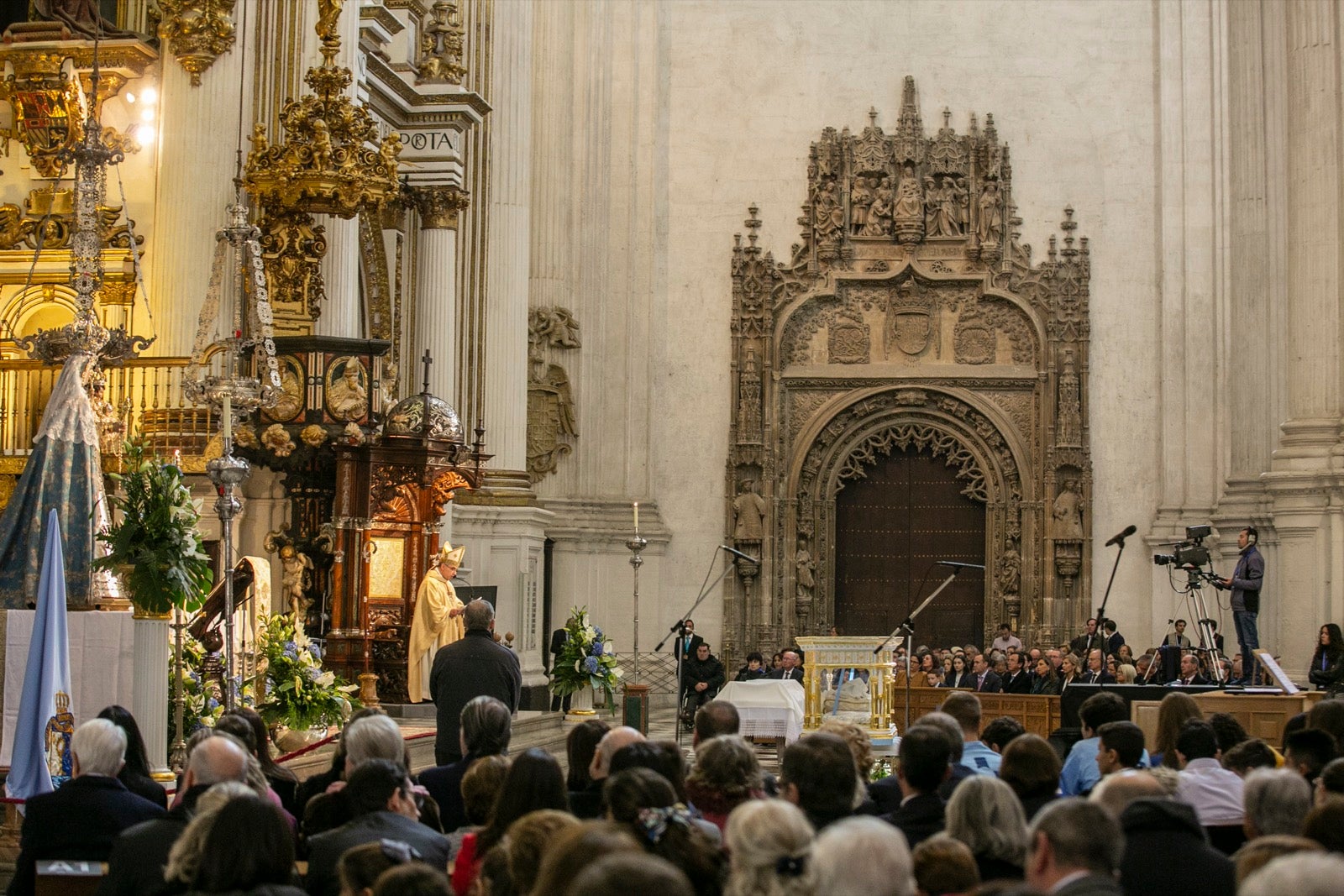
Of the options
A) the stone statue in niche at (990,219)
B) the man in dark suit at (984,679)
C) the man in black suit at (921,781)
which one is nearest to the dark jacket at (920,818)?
the man in black suit at (921,781)

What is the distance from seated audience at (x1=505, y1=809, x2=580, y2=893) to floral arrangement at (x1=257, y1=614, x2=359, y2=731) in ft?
25.1

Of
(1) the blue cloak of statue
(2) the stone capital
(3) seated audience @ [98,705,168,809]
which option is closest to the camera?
(3) seated audience @ [98,705,168,809]

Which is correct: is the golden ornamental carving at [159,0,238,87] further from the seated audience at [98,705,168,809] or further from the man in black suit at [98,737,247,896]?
the man in black suit at [98,737,247,896]

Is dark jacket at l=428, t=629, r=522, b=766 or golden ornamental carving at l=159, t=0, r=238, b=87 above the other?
golden ornamental carving at l=159, t=0, r=238, b=87

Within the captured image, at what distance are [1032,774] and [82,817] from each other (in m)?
3.24

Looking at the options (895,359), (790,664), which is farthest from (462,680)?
(895,359)

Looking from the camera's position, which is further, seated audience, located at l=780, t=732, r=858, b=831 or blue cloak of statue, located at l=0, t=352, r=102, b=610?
blue cloak of statue, located at l=0, t=352, r=102, b=610

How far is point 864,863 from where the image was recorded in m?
3.89

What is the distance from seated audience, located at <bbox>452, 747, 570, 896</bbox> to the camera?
5.42 metres

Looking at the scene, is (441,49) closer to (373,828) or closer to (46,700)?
(46,700)

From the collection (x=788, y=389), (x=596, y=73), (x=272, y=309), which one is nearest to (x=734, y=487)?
(x=788, y=389)

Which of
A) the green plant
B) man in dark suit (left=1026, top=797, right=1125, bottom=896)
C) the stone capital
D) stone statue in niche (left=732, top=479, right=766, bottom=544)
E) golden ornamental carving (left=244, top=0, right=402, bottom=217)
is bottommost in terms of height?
man in dark suit (left=1026, top=797, right=1125, bottom=896)

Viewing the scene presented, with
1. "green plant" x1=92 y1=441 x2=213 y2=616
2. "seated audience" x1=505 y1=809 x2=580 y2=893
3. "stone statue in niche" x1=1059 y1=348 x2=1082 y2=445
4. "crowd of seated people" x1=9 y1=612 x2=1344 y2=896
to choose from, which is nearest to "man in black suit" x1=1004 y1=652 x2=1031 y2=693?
"stone statue in niche" x1=1059 y1=348 x2=1082 y2=445

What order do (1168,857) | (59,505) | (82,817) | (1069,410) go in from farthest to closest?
(1069,410) → (59,505) → (82,817) → (1168,857)
